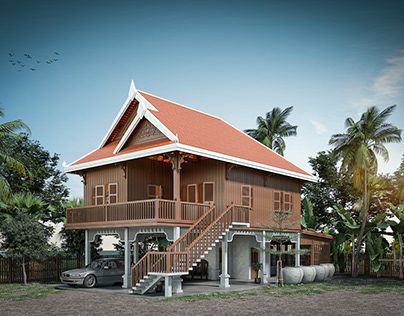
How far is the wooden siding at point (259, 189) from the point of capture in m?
27.5

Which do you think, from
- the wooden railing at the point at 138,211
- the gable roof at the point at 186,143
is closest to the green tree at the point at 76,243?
the wooden railing at the point at 138,211

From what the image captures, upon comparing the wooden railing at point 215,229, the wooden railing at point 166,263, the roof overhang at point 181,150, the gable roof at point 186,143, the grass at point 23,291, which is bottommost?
the grass at point 23,291

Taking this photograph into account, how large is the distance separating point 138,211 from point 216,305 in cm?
662

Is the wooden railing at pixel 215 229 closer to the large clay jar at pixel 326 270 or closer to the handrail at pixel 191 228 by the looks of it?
the handrail at pixel 191 228

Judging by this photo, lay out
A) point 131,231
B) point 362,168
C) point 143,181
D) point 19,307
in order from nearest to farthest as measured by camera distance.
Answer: point 19,307
point 131,231
point 143,181
point 362,168

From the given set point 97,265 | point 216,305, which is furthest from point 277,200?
point 216,305

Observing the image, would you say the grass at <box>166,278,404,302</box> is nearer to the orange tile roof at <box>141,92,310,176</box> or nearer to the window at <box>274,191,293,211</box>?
the window at <box>274,191,293,211</box>

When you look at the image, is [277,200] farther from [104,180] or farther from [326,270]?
[104,180]

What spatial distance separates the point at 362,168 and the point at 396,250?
23.0 feet

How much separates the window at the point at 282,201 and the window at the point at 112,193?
29.2ft

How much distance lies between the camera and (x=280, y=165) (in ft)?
103

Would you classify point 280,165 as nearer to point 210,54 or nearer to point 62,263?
point 210,54

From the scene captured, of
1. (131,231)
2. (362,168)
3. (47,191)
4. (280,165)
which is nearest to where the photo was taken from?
(131,231)

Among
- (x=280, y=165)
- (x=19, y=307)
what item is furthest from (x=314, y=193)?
(x=19, y=307)
